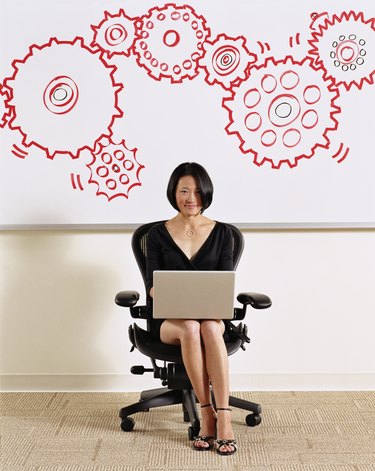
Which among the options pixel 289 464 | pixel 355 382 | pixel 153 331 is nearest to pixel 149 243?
pixel 153 331

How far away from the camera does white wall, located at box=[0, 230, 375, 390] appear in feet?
12.7

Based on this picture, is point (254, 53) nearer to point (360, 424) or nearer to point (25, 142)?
point (25, 142)

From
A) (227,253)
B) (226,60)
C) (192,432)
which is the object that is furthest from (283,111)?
(192,432)

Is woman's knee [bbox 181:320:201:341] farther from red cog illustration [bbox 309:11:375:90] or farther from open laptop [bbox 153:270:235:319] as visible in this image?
red cog illustration [bbox 309:11:375:90]

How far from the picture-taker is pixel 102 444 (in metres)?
3.13

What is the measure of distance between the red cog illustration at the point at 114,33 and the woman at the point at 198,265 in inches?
31.4

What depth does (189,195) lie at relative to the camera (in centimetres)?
339

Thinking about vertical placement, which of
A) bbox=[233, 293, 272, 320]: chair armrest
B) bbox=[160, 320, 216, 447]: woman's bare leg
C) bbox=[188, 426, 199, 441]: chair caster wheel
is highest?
bbox=[233, 293, 272, 320]: chair armrest

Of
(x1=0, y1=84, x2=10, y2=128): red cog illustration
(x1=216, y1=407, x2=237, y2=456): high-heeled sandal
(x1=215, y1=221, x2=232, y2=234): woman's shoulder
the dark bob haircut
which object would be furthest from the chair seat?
(x1=0, y1=84, x2=10, y2=128): red cog illustration

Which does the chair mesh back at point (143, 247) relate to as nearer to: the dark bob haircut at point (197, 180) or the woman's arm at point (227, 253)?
the woman's arm at point (227, 253)

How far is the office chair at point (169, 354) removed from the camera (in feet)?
10.5

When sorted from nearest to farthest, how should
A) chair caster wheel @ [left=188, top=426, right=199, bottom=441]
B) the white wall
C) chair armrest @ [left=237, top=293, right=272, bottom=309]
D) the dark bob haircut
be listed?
chair caster wheel @ [left=188, top=426, right=199, bottom=441]
chair armrest @ [left=237, top=293, right=272, bottom=309]
the dark bob haircut
the white wall

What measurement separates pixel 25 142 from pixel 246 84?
1172mm

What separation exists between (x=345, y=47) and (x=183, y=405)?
6.47ft
